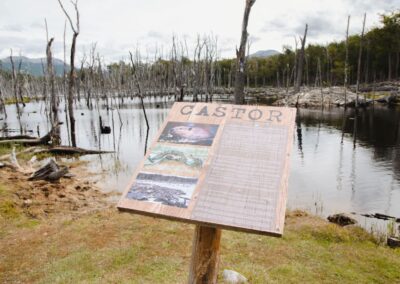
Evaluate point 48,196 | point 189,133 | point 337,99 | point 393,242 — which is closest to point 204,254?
point 189,133

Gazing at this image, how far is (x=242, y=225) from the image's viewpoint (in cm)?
338

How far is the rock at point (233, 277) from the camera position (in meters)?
5.70

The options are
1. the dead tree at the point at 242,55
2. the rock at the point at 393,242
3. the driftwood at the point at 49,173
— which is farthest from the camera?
the dead tree at the point at 242,55

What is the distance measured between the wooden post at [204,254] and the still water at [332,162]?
25.0ft

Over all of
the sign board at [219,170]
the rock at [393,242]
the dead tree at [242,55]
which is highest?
the dead tree at [242,55]

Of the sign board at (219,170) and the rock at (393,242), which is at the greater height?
Result: the sign board at (219,170)

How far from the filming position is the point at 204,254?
421 cm

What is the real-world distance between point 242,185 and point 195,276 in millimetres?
1428

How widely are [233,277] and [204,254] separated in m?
1.87

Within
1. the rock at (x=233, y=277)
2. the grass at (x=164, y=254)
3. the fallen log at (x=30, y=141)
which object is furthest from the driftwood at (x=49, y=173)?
the rock at (x=233, y=277)

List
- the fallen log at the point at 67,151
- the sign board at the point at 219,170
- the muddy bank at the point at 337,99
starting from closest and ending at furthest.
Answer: the sign board at the point at 219,170 → the fallen log at the point at 67,151 → the muddy bank at the point at 337,99

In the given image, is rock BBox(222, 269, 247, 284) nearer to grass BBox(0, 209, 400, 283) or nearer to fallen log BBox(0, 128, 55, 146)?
grass BBox(0, 209, 400, 283)

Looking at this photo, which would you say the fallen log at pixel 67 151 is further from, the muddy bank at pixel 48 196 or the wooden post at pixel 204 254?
the wooden post at pixel 204 254

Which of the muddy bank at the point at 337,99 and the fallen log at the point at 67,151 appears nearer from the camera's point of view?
the fallen log at the point at 67,151
